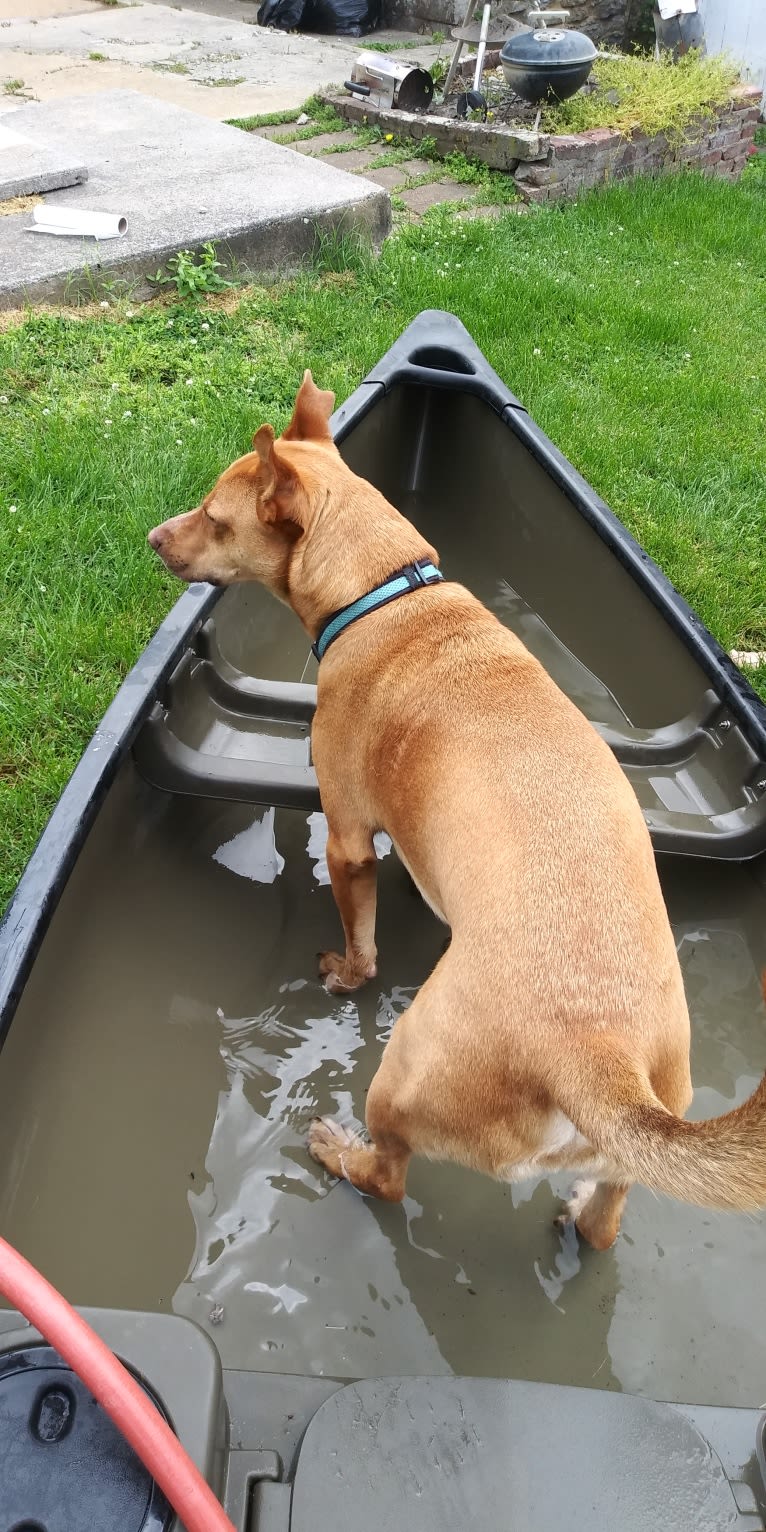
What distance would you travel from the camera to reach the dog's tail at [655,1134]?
1.44 metres

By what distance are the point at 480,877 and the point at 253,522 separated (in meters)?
1.23

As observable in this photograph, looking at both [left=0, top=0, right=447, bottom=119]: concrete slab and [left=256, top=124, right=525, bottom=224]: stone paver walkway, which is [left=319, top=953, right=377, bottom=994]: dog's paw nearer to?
[left=256, top=124, right=525, bottom=224]: stone paver walkway

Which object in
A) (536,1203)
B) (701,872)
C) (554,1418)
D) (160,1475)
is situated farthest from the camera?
(701,872)

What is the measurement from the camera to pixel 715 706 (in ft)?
9.60

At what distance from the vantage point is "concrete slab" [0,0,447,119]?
873cm

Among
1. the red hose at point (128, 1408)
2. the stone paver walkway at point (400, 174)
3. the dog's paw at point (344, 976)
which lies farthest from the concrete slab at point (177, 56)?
the red hose at point (128, 1408)

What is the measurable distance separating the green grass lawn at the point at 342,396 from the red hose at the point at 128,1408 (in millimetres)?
1707

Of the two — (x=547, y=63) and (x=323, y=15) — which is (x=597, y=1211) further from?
(x=323, y=15)

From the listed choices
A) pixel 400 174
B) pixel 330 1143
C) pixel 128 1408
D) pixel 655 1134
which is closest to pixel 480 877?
pixel 655 1134

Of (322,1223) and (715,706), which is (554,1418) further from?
(715,706)

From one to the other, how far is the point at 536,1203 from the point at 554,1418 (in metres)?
0.69

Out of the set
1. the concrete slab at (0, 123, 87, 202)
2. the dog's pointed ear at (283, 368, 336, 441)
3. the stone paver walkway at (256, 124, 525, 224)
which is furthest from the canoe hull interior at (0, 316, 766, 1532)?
the stone paver walkway at (256, 124, 525, 224)

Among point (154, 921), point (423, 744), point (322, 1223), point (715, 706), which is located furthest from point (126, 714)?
point (715, 706)

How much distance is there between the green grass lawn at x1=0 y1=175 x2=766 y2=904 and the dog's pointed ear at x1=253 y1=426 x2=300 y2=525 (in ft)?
3.60
